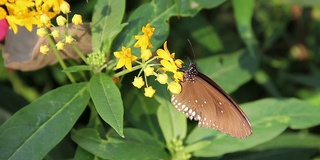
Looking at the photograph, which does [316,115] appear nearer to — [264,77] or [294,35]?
[264,77]

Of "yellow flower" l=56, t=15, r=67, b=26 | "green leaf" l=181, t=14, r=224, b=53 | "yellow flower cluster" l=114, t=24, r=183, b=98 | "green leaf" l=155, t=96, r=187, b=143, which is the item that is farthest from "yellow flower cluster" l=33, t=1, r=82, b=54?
"green leaf" l=181, t=14, r=224, b=53

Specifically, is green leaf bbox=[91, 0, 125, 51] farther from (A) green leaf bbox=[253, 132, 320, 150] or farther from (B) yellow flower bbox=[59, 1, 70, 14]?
(A) green leaf bbox=[253, 132, 320, 150]

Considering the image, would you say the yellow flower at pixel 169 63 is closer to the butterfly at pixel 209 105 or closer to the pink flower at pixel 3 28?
the butterfly at pixel 209 105

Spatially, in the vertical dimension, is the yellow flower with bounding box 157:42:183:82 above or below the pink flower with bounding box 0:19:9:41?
below

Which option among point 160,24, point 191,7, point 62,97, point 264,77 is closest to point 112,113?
point 62,97

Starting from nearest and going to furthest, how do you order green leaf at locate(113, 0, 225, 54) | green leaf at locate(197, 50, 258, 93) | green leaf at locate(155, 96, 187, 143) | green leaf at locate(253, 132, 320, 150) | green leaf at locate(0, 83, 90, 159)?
green leaf at locate(0, 83, 90, 159) → green leaf at locate(113, 0, 225, 54) → green leaf at locate(155, 96, 187, 143) → green leaf at locate(197, 50, 258, 93) → green leaf at locate(253, 132, 320, 150)
